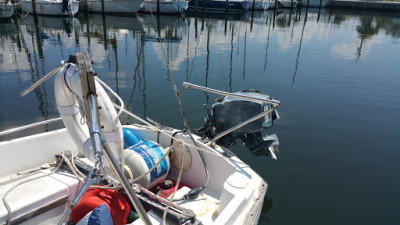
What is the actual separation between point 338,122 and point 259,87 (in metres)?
4.41

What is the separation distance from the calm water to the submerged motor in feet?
4.91

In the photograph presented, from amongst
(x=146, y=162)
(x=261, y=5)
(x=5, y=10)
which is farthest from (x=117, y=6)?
(x=146, y=162)

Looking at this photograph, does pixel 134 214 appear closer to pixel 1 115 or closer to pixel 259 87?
pixel 1 115

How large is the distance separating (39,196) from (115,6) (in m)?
39.4

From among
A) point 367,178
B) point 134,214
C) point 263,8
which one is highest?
point 263,8

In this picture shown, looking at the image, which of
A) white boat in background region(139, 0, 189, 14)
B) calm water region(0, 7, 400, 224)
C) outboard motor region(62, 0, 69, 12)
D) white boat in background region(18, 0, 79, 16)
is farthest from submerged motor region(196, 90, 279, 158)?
white boat in background region(139, 0, 189, 14)

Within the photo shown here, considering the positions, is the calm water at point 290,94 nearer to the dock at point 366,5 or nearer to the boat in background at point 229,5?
the boat in background at point 229,5

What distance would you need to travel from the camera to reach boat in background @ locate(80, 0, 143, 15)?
38.8 metres

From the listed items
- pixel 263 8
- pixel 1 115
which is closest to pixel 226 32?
pixel 1 115

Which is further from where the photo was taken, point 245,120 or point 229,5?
point 229,5

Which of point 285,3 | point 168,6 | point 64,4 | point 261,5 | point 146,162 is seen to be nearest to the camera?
point 146,162

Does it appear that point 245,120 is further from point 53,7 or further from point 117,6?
point 117,6

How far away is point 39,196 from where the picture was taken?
13.4ft

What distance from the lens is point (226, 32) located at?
3153cm
